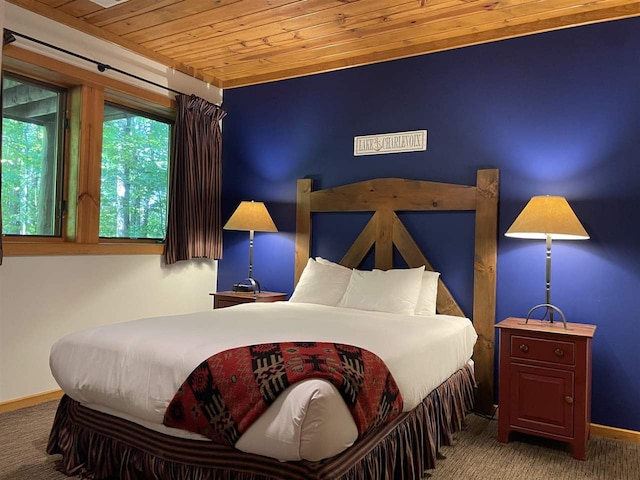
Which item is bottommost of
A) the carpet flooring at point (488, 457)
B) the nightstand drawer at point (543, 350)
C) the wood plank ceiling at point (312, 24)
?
the carpet flooring at point (488, 457)

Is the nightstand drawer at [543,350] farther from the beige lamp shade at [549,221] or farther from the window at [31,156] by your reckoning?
the window at [31,156]

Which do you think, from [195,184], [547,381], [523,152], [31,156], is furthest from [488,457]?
[31,156]

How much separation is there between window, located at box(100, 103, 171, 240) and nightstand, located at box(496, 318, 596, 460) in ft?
9.72

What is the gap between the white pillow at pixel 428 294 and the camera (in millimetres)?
3460

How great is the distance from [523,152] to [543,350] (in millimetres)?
1349

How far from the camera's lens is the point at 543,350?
111 inches

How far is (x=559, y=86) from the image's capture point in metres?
3.30

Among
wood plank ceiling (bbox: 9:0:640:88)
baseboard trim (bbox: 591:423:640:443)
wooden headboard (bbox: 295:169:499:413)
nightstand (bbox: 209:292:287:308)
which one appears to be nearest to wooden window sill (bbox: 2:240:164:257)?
nightstand (bbox: 209:292:287:308)

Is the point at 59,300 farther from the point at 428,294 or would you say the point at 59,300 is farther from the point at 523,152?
the point at 523,152

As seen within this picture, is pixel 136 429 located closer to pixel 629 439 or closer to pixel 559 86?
pixel 629 439

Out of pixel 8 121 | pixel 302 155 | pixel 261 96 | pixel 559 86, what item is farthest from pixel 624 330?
pixel 8 121

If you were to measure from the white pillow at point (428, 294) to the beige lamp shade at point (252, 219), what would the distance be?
139 centimetres


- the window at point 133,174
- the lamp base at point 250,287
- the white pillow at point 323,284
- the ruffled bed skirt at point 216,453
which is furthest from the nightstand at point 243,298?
the ruffled bed skirt at point 216,453

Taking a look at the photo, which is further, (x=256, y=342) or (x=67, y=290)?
(x=67, y=290)
